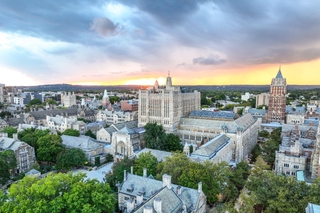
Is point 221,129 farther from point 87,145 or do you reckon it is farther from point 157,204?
point 157,204

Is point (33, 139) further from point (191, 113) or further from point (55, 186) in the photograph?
point (191, 113)

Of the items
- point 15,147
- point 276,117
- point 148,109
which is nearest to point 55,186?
point 15,147

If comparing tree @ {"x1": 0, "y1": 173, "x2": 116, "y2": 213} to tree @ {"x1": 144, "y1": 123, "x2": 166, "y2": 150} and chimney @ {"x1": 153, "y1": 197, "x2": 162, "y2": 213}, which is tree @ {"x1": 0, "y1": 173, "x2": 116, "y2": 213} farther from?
tree @ {"x1": 144, "y1": 123, "x2": 166, "y2": 150}

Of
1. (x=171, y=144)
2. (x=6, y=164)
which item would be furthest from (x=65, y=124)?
(x=171, y=144)

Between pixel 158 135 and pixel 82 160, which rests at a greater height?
pixel 158 135

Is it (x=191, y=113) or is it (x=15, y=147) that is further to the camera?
(x=191, y=113)

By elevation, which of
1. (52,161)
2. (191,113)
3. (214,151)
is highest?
(191,113)
